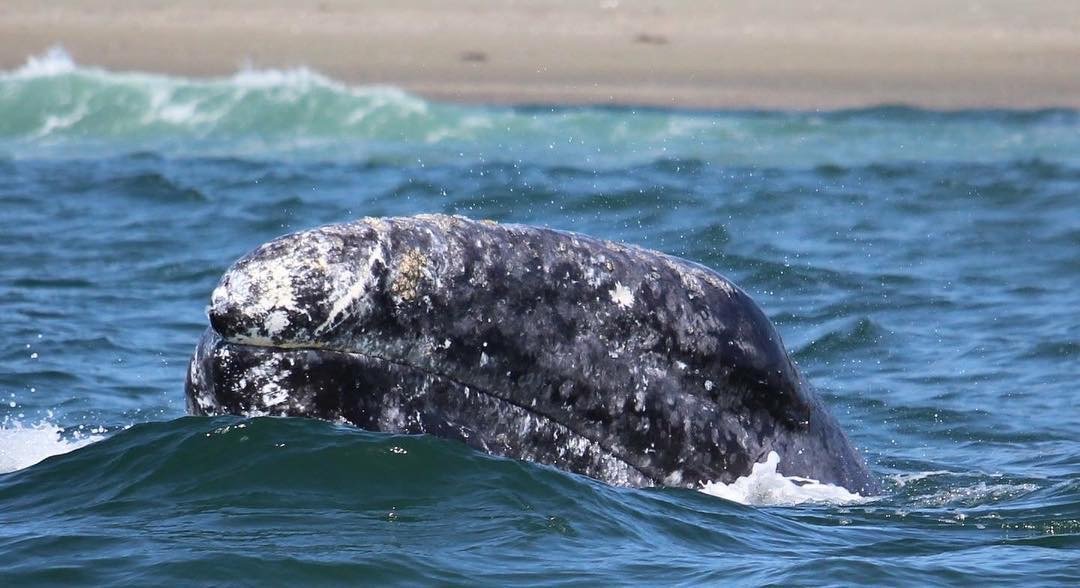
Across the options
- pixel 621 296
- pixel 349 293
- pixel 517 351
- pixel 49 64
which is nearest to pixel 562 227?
pixel 621 296

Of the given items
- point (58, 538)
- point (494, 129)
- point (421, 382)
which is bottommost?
point (58, 538)

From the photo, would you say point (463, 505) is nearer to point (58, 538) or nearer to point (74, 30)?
point (58, 538)

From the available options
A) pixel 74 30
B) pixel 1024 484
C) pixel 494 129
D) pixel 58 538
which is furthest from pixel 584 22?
pixel 58 538

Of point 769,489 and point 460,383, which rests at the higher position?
point 460,383

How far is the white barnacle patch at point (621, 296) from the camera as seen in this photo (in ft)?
23.7

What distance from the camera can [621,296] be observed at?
23.8ft

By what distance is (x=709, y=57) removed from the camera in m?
35.1

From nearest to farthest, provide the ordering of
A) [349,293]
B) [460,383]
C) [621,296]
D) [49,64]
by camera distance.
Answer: [349,293] → [460,383] → [621,296] → [49,64]

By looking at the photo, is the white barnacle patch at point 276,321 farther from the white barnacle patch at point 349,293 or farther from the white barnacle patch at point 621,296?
the white barnacle patch at point 621,296

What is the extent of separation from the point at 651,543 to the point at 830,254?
958 centimetres

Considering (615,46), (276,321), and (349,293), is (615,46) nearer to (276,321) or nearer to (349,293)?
(349,293)

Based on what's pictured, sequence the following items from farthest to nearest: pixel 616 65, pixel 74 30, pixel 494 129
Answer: pixel 74 30 → pixel 616 65 → pixel 494 129

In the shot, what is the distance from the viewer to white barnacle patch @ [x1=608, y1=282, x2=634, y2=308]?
723 centimetres

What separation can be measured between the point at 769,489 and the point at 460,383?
1.56m
